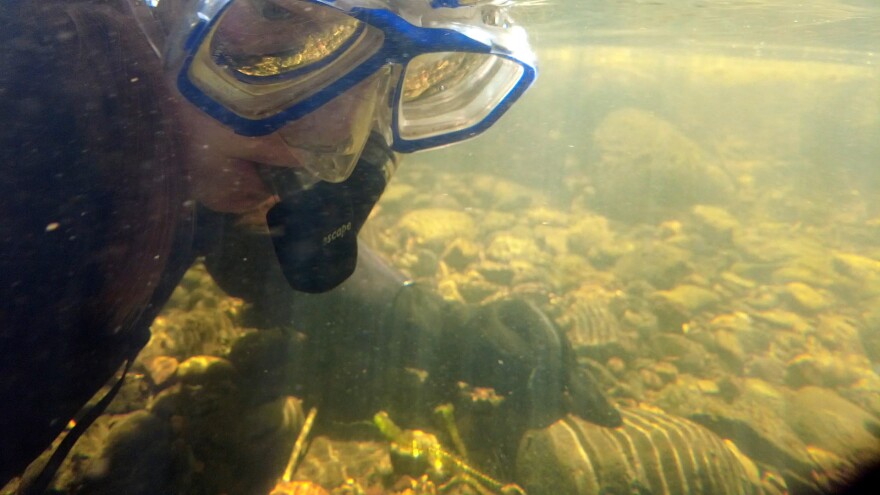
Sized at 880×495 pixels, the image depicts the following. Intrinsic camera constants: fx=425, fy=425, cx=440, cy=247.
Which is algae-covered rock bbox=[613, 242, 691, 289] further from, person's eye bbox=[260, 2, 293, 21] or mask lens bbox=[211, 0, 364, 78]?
person's eye bbox=[260, 2, 293, 21]

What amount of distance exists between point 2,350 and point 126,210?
69cm

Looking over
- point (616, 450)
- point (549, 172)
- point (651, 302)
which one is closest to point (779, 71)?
point (549, 172)

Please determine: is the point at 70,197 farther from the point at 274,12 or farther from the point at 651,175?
the point at 651,175

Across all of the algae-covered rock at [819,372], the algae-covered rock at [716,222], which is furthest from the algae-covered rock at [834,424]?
the algae-covered rock at [716,222]

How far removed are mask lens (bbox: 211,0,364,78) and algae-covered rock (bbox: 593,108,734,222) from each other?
13030 mm

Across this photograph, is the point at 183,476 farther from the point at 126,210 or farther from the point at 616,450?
the point at 616,450

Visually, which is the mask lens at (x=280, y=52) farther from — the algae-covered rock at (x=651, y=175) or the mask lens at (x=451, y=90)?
the algae-covered rock at (x=651, y=175)

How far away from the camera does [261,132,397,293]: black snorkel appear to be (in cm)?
221

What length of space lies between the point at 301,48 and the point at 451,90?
1.24m

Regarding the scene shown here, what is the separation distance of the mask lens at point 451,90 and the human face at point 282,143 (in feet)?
1.31

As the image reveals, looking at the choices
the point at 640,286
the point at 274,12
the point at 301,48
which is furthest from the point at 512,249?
the point at 274,12

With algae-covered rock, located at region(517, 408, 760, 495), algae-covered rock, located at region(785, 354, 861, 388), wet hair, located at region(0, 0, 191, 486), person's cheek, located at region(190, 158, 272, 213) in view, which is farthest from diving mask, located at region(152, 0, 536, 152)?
algae-covered rock, located at region(785, 354, 861, 388)

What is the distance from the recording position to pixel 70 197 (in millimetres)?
1750

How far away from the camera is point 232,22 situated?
203cm
